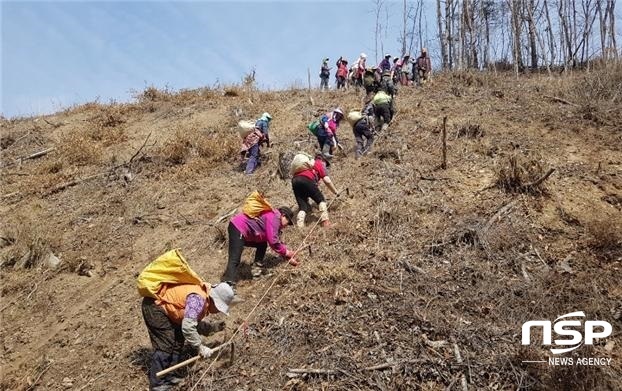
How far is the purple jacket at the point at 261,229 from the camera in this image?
6211mm

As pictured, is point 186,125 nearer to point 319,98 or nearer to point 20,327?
point 319,98

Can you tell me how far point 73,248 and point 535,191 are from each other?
7670 mm

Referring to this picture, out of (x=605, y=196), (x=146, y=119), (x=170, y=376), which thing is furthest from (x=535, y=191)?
(x=146, y=119)

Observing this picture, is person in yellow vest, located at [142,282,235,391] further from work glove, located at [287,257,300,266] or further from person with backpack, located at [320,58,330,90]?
person with backpack, located at [320,58,330,90]

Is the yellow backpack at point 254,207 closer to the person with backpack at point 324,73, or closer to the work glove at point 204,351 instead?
the work glove at point 204,351

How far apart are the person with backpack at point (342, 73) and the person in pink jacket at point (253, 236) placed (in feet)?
41.1

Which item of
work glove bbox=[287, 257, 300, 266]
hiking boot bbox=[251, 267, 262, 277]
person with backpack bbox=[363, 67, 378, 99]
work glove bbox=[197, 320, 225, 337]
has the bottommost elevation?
work glove bbox=[197, 320, 225, 337]

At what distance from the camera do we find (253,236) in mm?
6289

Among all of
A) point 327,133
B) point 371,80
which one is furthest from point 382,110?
point 371,80

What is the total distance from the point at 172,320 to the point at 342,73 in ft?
48.2

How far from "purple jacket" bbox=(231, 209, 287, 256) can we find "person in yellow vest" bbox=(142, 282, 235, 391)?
52.0 inches

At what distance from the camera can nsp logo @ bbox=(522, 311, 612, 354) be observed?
15.9ft

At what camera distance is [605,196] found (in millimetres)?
7398

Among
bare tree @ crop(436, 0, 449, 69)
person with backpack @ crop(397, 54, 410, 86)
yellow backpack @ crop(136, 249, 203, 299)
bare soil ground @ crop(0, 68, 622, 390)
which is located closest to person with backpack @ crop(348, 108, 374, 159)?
bare soil ground @ crop(0, 68, 622, 390)
